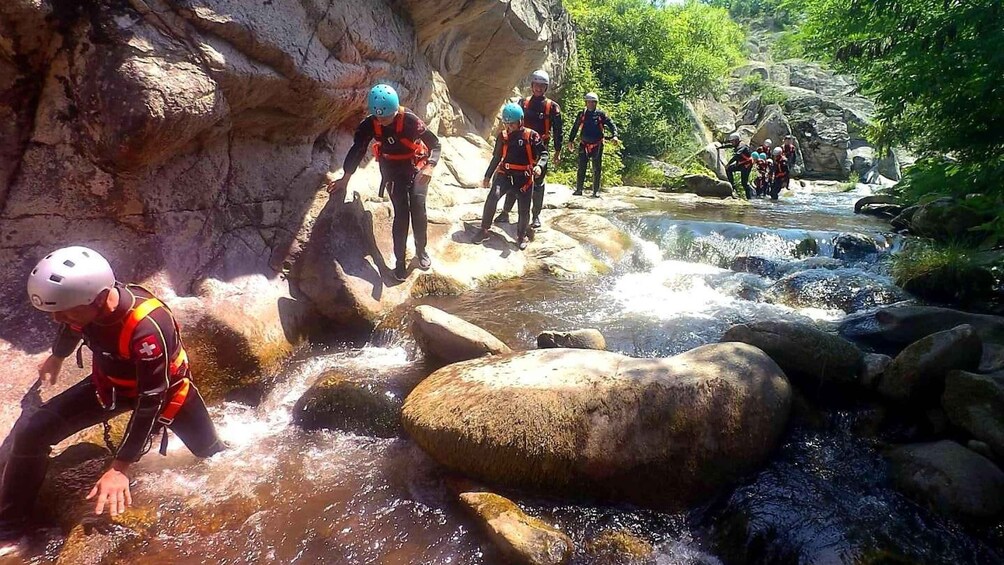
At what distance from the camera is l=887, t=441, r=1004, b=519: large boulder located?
3.08 metres

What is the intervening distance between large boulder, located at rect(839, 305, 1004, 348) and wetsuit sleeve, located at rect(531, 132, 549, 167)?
169 inches

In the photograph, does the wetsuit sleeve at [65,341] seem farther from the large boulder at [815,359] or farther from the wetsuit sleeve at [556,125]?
the wetsuit sleeve at [556,125]

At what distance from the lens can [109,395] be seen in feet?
10.4

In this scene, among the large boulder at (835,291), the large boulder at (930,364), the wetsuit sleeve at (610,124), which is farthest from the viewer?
the wetsuit sleeve at (610,124)

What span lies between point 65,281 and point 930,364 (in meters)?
5.32

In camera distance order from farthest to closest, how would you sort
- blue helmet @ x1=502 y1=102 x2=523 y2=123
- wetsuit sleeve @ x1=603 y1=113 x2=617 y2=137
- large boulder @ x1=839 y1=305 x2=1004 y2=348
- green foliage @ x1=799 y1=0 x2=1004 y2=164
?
wetsuit sleeve @ x1=603 y1=113 x2=617 y2=137
blue helmet @ x1=502 y1=102 x2=523 y2=123
large boulder @ x1=839 y1=305 x2=1004 y2=348
green foliage @ x1=799 y1=0 x2=1004 y2=164

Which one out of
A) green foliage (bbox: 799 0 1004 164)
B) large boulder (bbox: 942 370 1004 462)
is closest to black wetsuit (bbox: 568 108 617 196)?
green foliage (bbox: 799 0 1004 164)

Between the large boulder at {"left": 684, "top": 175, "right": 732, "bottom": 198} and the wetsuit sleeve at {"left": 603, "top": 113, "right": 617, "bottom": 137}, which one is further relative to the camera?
the large boulder at {"left": 684, "top": 175, "right": 732, "bottom": 198}

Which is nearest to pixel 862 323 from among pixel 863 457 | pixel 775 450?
pixel 863 457

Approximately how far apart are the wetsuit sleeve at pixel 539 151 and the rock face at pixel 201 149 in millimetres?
1582

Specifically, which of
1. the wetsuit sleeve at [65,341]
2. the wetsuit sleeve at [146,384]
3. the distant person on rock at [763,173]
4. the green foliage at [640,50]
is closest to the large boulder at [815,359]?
the wetsuit sleeve at [146,384]

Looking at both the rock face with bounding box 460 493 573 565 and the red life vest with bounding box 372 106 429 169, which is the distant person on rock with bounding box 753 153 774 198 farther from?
the rock face with bounding box 460 493 573 565

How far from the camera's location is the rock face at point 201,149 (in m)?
4.27

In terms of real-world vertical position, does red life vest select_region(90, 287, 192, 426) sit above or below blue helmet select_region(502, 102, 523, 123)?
below
